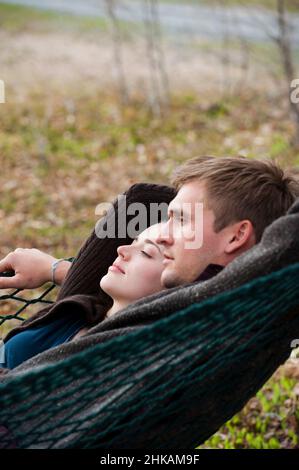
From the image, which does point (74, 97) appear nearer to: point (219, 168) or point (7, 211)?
point (7, 211)

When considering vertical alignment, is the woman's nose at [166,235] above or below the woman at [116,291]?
above

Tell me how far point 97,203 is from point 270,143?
5.41 ft

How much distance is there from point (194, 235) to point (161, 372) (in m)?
0.45

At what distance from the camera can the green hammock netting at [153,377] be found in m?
1.56

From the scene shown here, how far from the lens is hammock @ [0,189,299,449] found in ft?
5.13

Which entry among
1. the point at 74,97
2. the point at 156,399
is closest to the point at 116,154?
the point at 74,97

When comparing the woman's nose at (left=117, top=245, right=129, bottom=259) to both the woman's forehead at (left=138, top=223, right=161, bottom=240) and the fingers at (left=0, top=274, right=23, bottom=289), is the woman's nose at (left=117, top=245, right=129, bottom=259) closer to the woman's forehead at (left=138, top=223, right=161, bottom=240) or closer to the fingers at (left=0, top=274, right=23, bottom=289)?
the woman's forehead at (left=138, top=223, right=161, bottom=240)

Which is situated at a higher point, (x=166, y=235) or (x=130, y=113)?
(x=130, y=113)

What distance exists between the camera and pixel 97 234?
93.4 inches

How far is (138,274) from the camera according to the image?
2.11m
